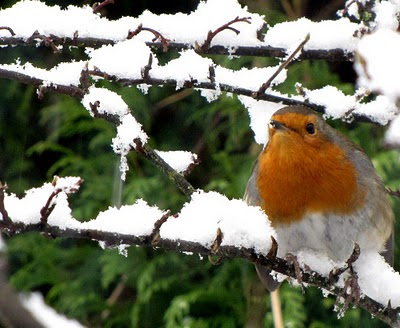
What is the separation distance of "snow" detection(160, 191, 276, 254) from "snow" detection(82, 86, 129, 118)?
0.88 ft

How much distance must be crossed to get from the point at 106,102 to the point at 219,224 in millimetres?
434

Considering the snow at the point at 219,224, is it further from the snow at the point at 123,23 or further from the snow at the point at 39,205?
the snow at the point at 123,23

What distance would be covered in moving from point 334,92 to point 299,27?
208 mm

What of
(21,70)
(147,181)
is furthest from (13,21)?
(147,181)

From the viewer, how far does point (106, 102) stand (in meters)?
1.68

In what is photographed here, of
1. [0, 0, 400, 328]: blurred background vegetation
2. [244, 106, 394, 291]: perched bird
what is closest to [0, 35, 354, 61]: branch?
[244, 106, 394, 291]: perched bird

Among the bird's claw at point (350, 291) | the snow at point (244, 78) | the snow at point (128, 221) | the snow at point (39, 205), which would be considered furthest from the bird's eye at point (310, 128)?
the snow at point (39, 205)

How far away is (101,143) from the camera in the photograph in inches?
158

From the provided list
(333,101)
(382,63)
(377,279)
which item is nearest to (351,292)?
(377,279)

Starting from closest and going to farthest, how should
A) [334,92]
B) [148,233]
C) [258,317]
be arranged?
1. [148,233]
2. [334,92]
3. [258,317]

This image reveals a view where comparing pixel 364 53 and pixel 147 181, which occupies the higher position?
pixel 147 181

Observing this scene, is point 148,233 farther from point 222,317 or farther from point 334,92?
point 222,317

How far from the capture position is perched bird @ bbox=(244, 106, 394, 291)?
2287 mm

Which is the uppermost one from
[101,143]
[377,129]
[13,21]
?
[377,129]
